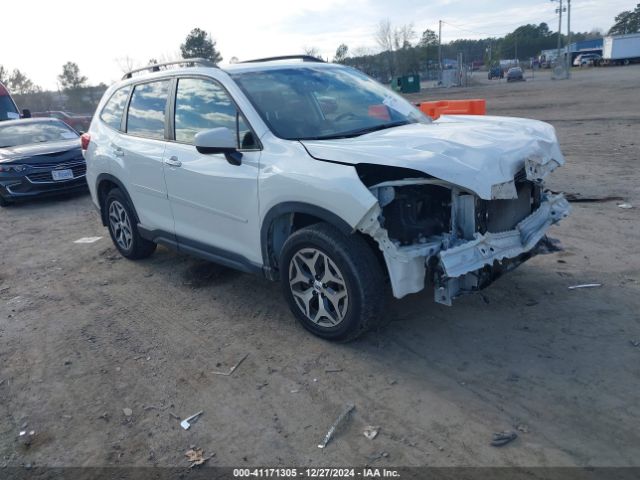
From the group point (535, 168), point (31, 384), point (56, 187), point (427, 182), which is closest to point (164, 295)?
point (31, 384)

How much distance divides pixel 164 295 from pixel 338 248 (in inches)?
92.5

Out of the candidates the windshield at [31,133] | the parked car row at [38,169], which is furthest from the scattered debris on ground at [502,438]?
the windshield at [31,133]

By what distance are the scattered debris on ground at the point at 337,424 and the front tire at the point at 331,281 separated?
638 mm

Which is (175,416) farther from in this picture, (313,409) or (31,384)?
(31,384)

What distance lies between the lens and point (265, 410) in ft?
10.9

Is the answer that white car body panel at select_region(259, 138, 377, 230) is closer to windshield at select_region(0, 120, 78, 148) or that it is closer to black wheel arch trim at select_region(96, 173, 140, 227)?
black wheel arch trim at select_region(96, 173, 140, 227)

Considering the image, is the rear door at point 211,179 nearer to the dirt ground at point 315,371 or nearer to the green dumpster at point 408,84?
the dirt ground at point 315,371

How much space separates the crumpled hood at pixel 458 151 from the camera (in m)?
3.34

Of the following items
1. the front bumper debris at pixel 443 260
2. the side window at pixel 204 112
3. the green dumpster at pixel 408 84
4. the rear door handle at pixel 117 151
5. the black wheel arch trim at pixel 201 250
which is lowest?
the green dumpster at pixel 408 84

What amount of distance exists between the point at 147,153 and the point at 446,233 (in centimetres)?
297

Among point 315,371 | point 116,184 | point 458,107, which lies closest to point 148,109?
point 116,184

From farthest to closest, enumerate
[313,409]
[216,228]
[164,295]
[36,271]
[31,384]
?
[36,271] < [164,295] < [216,228] < [31,384] < [313,409]

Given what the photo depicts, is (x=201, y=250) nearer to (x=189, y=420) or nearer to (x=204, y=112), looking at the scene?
(x=204, y=112)

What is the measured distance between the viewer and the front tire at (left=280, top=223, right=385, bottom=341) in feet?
11.8
